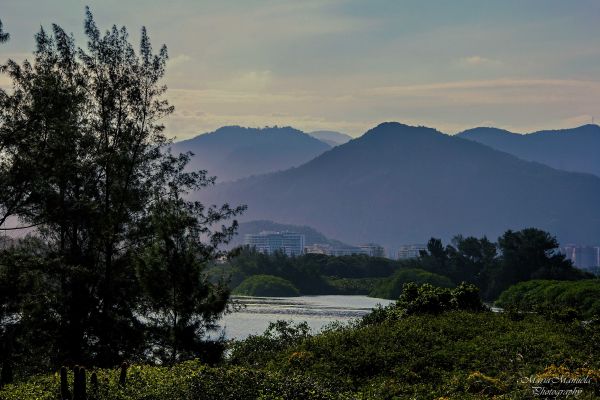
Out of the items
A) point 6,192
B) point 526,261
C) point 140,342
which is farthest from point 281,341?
point 526,261

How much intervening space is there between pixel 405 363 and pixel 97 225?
10482 millimetres

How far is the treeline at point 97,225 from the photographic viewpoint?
23.3 metres

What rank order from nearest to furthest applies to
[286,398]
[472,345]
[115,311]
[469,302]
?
[286,398] < [472,345] < [115,311] < [469,302]

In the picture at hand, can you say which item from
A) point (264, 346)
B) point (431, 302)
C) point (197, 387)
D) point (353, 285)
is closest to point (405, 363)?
point (431, 302)

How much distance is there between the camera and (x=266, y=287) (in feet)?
357

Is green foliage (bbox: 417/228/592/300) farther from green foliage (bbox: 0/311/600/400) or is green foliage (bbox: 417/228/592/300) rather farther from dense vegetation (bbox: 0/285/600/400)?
green foliage (bbox: 0/311/600/400)

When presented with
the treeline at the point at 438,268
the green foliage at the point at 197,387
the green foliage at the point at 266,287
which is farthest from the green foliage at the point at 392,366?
the green foliage at the point at 266,287

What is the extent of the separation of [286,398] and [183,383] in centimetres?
227

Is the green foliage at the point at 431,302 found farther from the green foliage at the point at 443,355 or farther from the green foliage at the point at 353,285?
the green foliage at the point at 353,285

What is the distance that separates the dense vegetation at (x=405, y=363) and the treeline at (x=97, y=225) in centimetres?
335

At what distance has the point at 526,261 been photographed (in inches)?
3546

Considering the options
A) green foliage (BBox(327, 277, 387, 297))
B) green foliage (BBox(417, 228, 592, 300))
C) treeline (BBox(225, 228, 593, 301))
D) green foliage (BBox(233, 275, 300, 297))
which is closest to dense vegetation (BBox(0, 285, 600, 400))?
treeline (BBox(225, 228, 593, 301))

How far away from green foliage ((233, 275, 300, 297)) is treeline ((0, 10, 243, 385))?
80.1m

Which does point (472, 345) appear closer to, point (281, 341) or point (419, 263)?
point (281, 341)
